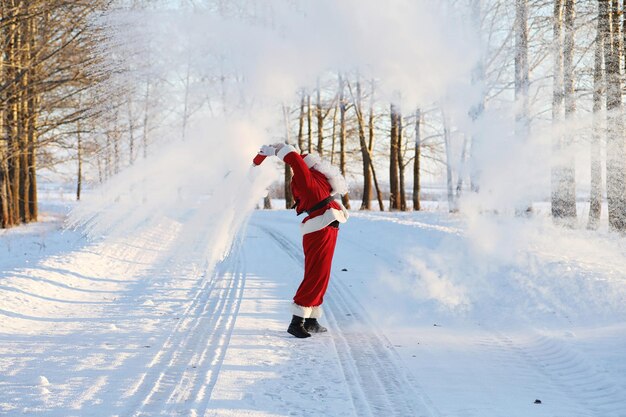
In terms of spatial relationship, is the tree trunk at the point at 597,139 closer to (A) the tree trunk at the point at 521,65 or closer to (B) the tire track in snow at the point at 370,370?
(A) the tree trunk at the point at 521,65

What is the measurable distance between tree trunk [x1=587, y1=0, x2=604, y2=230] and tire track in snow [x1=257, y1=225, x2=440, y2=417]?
34.8 feet

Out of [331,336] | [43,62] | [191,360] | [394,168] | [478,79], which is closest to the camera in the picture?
[191,360]

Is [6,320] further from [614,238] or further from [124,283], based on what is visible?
[614,238]

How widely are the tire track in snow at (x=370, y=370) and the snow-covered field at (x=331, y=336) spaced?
0.05 feet

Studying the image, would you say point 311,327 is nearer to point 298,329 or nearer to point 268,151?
point 298,329

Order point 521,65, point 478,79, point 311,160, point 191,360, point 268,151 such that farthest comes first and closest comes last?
point 521,65 < point 478,79 < point 311,160 < point 268,151 < point 191,360

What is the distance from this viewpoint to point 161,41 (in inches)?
390

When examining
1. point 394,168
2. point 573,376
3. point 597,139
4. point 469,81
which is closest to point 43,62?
point 469,81

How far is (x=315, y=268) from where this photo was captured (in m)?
5.43

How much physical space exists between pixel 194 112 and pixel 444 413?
12.0 meters

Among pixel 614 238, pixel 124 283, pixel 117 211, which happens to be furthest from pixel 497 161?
pixel 117 211

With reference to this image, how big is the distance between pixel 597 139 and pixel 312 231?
11.9 meters

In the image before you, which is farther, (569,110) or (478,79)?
(569,110)

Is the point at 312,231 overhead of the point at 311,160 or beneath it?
beneath
